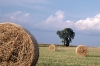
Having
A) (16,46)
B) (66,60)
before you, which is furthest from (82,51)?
(16,46)

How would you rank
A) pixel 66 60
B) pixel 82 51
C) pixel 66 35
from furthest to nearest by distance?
1. pixel 66 35
2. pixel 82 51
3. pixel 66 60

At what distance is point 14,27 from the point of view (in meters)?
12.8

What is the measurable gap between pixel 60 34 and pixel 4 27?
10921 cm

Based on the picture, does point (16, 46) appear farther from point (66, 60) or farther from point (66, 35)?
point (66, 35)

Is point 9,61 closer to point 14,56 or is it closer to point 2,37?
point 14,56

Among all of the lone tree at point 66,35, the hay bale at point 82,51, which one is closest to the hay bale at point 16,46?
the hay bale at point 82,51

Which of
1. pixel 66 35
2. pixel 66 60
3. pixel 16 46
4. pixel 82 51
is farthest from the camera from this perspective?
pixel 66 35

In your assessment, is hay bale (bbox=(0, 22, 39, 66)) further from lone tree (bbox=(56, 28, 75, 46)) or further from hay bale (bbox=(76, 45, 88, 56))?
lone tree (bbox=(56, 28, 75, 46))

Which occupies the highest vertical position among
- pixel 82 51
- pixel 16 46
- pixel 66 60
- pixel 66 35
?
pixel 66 35

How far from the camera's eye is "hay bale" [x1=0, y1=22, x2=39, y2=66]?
40.7 feet

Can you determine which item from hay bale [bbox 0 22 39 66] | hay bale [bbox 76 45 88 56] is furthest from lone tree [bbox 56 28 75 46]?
hay bale [bbox 0 22 39 66]

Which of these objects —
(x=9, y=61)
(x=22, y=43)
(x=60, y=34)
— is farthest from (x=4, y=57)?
(x=60, y=34)

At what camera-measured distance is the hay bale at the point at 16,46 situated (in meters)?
12.4

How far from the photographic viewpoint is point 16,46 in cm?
1257
